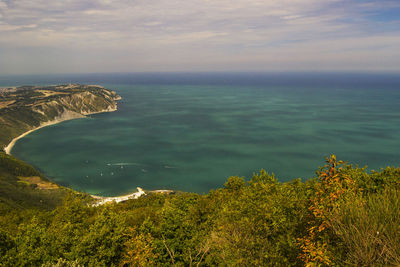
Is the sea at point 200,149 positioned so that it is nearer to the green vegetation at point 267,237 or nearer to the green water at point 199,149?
the green water at point 199,149

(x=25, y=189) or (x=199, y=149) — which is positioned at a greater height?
(x=199, y=149)

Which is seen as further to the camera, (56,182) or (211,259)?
(56,182)

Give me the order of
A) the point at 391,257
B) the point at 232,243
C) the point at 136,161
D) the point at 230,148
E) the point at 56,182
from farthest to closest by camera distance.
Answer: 1. the point at 230,148
2. the point at 136,161
3. the point at 56,182
4. the point at 232,243
5. the point at 391,257

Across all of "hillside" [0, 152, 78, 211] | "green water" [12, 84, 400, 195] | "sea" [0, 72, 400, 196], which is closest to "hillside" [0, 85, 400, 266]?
"hillside" [0, 152, 78, 211]

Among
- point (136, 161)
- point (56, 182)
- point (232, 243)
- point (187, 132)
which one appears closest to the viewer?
point (232, 243)

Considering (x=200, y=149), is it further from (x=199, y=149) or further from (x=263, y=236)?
(x=263, y=236)

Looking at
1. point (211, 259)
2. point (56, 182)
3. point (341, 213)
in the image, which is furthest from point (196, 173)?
point (341, 213)

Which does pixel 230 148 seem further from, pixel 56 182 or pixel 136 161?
pixel 56 182

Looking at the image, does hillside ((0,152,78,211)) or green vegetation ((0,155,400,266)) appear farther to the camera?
hillside ((0,152,78,211))

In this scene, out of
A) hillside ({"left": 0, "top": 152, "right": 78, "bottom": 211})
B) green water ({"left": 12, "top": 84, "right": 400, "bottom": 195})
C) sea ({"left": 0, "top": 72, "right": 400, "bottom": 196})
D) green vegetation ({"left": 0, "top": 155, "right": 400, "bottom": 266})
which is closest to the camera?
green vegetation ({"left": 0, "top": 155, "right": 400, "bottom": 266})

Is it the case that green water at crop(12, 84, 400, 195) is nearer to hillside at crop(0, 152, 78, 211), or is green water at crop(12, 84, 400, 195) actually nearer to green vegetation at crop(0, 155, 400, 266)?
hillside at crop(0, 152, 78, 211)

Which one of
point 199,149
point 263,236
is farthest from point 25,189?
point 263,236
